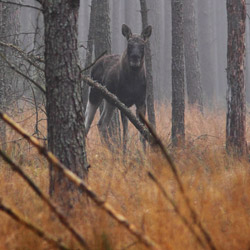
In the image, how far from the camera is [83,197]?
3180 millimetres

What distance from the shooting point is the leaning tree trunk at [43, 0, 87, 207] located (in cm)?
354

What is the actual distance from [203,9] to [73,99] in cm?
2553

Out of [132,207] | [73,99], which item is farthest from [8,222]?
[73,99]

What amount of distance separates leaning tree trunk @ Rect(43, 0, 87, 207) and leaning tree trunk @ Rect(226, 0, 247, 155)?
372cm

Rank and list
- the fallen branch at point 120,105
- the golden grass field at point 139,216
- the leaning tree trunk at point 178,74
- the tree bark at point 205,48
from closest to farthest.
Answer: the golden grass field at point 139,216 → the fallen branch at point 120,105 → the leaning tree trunk at point 178,74 → the tree bark at point 205,48

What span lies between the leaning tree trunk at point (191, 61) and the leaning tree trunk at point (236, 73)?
10.5 m

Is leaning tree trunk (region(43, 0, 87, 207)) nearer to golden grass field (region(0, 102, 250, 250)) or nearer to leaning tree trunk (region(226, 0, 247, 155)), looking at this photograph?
golden grass field (region(0, 102, 250, 250))

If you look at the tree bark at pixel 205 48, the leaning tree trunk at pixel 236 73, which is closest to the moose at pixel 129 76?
the leaning tree trunk at pixel 236 73

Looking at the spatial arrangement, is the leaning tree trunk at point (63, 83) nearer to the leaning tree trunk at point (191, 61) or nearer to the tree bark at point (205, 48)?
the leaning tree trunk at point (191, 61)

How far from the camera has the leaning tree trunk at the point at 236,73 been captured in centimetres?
670

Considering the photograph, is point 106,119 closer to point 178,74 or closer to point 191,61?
point 178,74

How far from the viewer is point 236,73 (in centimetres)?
669

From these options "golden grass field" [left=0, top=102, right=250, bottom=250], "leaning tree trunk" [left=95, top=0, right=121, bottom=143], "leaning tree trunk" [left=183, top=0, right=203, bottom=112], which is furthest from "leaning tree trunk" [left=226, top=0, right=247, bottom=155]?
"leaning tree trunk" [left=183, top=0, right=203, bottom=112]

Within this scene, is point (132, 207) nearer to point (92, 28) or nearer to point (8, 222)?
point (8, 222)
